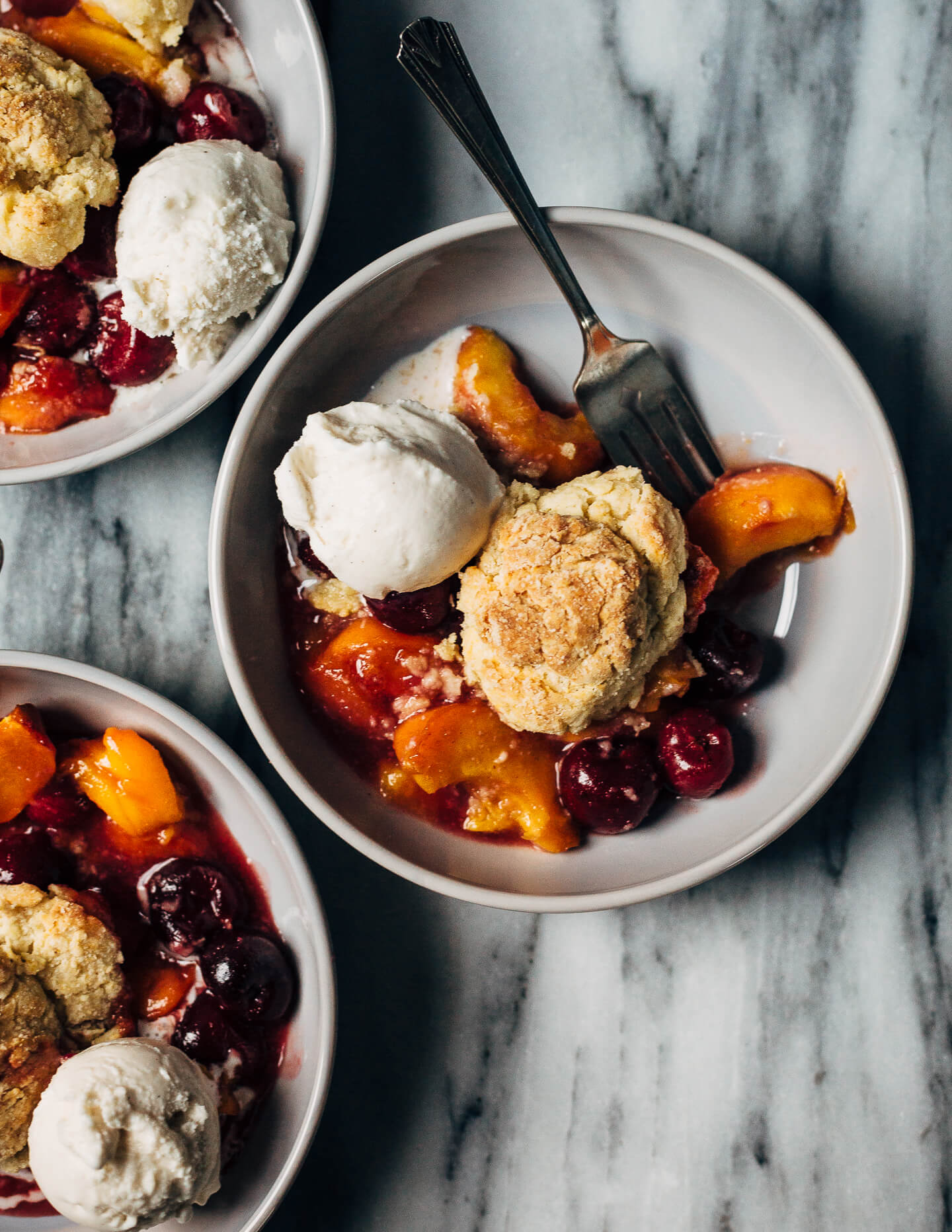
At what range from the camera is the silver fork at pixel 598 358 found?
1.30 m

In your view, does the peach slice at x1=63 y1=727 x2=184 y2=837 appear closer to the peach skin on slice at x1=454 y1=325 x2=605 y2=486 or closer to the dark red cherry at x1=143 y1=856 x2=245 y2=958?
the dark red cherry at x1=143 y1=856 x2=245 y2=958

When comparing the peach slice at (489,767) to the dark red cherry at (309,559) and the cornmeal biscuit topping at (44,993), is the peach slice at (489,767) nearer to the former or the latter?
the dark red cherry at (309,559)

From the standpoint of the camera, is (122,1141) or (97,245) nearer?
(122,1141)

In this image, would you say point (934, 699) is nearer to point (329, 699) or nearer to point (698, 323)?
point (698, 323)

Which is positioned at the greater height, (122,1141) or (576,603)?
(576,603)

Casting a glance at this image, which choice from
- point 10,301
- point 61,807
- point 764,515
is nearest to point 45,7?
point 10,301

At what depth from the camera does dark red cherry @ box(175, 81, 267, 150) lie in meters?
1.44

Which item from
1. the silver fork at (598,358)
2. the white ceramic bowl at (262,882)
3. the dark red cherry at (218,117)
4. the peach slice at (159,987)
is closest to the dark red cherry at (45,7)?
the dark red cherry at (218,117)

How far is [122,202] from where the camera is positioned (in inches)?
57.2

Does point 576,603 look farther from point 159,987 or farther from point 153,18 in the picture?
point 153,18

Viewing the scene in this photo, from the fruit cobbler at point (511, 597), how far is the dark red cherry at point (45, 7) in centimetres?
78

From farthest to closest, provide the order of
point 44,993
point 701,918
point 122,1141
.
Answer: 1. point 701,918
2. point 44,993
3. point 122,1141

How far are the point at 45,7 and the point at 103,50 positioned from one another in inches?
5.0

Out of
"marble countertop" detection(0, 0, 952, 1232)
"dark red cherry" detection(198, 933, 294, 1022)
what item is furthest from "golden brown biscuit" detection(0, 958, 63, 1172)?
"marble countertop" detection(0, 0, 952, 1232)
